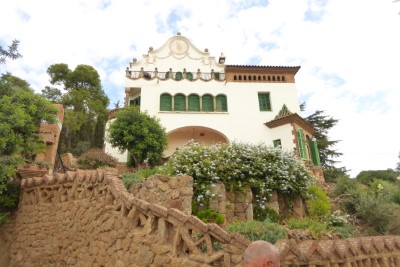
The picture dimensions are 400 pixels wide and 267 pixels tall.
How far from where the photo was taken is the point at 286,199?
8.94m

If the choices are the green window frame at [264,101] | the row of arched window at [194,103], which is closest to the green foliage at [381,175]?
the green window frame at [264,101]

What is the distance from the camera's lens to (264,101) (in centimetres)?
2052

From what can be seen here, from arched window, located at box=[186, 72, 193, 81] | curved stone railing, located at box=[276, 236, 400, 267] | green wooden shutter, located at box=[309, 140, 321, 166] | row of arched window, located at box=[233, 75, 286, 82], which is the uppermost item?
arched window, located at box=[186, 72, 193, 81]

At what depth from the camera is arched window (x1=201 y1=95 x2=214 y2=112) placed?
20031 mm

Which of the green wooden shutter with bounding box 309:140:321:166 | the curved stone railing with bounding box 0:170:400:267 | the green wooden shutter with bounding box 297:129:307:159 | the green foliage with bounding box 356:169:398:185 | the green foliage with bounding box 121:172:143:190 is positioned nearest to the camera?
the curved stone railing with bounding box 0:170:400:267

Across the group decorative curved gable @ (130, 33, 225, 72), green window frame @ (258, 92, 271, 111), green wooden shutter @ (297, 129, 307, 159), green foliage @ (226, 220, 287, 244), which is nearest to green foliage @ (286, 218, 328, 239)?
green foliage @ (226, 220, 287, 244)

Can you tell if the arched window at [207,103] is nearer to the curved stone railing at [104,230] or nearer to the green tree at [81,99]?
the green tree at [81,99]

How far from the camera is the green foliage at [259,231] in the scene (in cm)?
504

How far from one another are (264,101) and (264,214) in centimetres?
1360

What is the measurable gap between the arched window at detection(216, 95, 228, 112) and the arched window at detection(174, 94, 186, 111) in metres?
2.44

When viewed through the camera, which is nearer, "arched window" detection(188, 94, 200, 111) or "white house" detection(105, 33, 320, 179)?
"white house" detection(105, 33, 320, 179)

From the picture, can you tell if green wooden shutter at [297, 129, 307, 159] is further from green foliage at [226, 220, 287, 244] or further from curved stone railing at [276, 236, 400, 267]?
green foliage at [226, 220, 287, 244]

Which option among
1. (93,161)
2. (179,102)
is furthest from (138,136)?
(179,102)

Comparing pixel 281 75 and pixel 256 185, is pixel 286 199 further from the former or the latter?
pixel 281 75
